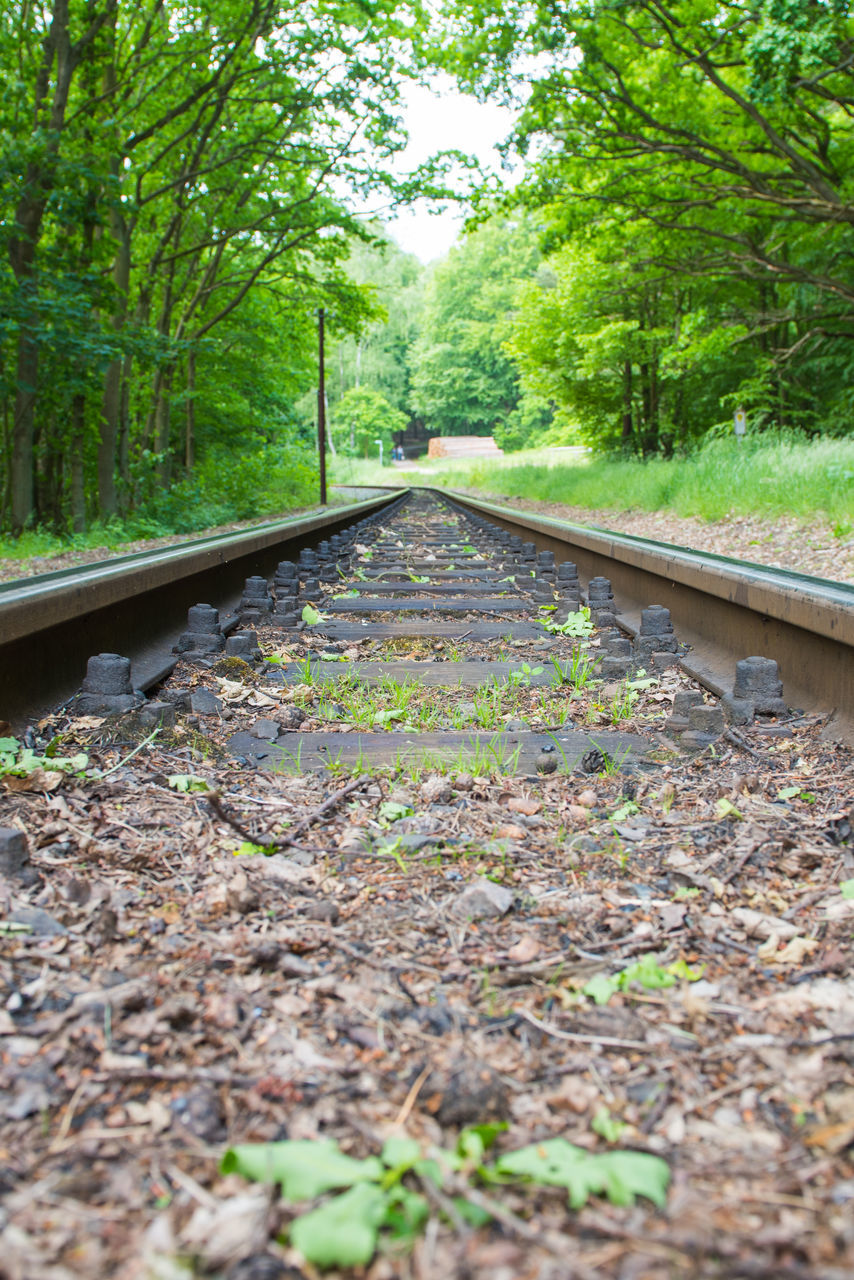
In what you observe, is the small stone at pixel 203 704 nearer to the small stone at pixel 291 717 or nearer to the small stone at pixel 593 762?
the small stone at pixel 291 717

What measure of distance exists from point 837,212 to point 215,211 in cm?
1265

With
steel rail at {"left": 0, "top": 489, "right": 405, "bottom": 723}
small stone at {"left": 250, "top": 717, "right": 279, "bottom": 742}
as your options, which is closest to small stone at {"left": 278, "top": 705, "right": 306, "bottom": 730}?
small stone at {"left": 250, "top": 717, "right": 279, "bottom": 742}

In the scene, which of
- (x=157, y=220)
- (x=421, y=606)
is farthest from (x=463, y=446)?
(x=421, y=606)

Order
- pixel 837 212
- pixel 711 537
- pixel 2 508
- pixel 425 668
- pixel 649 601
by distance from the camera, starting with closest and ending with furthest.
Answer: pixel 425 668 → pixel 649 601 → pixel 711 537 → pixel 837 212 → pixel 2 508

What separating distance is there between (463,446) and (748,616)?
2833 inches

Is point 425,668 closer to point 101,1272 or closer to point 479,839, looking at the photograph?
point 479,839

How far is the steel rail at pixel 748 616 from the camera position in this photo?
2447 mm

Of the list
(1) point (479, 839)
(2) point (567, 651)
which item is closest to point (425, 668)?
(2) point (567, 651)

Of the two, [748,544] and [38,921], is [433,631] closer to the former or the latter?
[38,921]

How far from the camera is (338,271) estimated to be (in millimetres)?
19438

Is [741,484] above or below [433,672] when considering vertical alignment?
above

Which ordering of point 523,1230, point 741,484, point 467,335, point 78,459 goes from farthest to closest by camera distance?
point 467,335
point 78,459
point 741,484
point 523,1230

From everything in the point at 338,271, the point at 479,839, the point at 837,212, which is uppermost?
the point at 338,271

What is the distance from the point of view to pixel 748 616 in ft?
10.4
